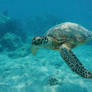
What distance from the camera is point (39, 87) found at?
20.5ft

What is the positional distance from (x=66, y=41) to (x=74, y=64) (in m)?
1.44

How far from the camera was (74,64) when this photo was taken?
405 cm

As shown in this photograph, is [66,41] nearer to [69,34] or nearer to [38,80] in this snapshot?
[69,34]

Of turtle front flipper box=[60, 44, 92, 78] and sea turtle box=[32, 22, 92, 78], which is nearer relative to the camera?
turtle front flipper box=[60, 44, 92, 78]

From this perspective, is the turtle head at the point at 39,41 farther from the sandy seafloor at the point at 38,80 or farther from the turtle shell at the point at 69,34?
the sandy seafloor at the point at 38,80

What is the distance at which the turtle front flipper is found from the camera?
3784 mm

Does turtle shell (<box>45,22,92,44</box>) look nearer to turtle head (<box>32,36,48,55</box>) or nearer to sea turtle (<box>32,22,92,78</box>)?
sea turtle (<box>32,22,92,78</box>)

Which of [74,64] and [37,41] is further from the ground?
[37,41]

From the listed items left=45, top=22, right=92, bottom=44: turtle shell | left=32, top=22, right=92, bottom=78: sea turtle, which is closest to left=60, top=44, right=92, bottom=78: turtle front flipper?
left=32, top=22, right=92, bottom=78: sea turtle

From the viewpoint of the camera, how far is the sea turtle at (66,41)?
410cm

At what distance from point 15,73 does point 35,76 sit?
1.37 m

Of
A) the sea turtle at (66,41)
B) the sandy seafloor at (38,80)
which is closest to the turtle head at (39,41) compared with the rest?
the sea turtle at (66,41)

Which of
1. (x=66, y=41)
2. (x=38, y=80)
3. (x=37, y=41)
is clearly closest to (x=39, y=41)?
(x=37, y=41)

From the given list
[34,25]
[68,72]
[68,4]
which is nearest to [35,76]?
[68,72]
